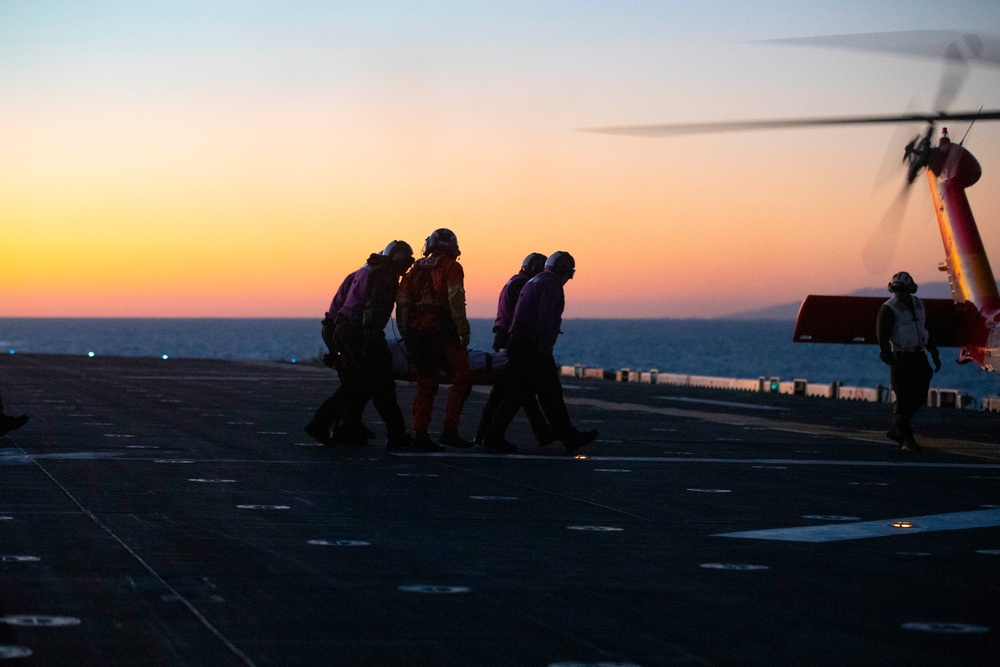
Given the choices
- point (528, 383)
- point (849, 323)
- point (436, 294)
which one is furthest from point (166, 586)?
point (849, 323)

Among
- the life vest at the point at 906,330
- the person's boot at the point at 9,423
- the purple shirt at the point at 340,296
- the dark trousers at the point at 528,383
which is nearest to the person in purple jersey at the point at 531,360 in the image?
the dark trousers at the point at 528,383

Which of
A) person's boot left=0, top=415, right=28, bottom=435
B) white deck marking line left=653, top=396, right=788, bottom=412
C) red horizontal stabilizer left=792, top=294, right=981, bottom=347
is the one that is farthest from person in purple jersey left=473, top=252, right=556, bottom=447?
white deck marking line left=653, top=396, right=788, bottom=412

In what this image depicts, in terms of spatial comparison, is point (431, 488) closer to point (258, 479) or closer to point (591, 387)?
point (258, 479)

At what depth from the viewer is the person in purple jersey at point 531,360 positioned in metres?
14.4

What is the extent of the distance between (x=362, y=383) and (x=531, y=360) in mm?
1689

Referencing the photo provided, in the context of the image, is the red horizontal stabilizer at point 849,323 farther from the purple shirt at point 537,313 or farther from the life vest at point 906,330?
the purple shirt at point 537,313

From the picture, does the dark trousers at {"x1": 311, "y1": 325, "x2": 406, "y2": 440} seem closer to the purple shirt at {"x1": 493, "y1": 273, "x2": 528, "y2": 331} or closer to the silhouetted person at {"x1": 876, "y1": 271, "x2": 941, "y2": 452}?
the purple shirt at {"x1": 493, "y1": 273, "x2": 528, "y2": 331}

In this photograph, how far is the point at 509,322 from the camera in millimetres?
15094

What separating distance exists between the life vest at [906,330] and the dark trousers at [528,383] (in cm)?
410

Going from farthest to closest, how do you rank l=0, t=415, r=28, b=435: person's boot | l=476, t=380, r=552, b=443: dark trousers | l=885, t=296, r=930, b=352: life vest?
l=885, t=296, r=930, b=352: life vest, l=476, t=380, r=552, b=443: dark trousers, l=0, t=415, r=28, b=435: person's boot

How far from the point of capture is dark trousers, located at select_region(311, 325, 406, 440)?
14.2 meters

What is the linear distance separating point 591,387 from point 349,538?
2512cm

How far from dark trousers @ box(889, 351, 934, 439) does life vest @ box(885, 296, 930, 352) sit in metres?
0.09

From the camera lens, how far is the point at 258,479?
11000mm
